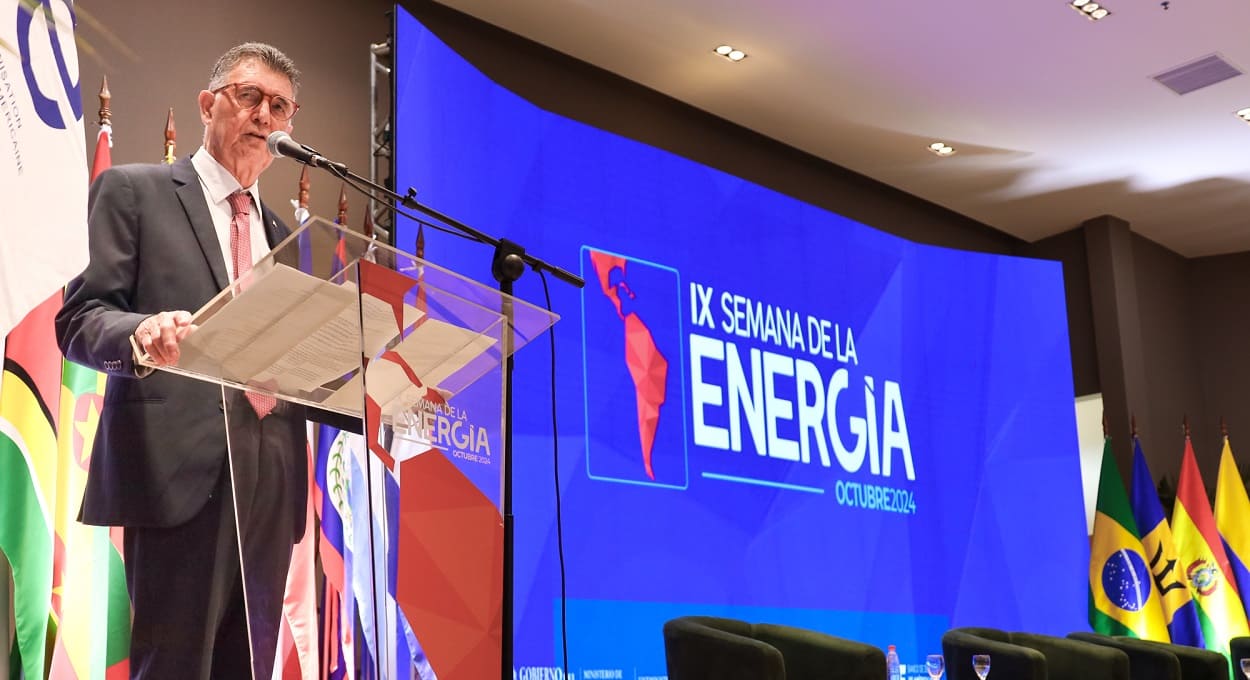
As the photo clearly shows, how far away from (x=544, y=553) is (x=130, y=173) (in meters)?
2.53

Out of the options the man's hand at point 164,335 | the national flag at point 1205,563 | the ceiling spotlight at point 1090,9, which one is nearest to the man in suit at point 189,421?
→ the man's hand at point 164,335

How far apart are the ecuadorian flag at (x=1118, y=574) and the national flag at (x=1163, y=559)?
8cm

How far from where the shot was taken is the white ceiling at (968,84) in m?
5.60

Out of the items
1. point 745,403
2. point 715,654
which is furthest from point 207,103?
point 745,403

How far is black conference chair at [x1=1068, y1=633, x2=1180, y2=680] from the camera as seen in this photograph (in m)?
4.82

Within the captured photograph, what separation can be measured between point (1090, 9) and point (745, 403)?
2.49m

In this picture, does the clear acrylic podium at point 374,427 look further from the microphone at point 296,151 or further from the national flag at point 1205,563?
the national flag at point 1205,563

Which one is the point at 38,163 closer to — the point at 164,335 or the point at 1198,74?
the point at 164,335

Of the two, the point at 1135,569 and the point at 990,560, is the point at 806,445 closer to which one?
the point at 990,560

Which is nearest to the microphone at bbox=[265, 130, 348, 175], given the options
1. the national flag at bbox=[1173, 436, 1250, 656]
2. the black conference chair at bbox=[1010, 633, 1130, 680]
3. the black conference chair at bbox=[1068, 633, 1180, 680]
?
the black conference chair at bbox=[1010, 633, 1130, 680]

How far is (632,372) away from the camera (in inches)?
191

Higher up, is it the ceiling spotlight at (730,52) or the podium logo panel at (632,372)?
the ceiling spotlight at (730,52)

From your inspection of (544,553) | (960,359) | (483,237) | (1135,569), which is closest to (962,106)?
(960,359)

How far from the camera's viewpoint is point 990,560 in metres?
6.27
